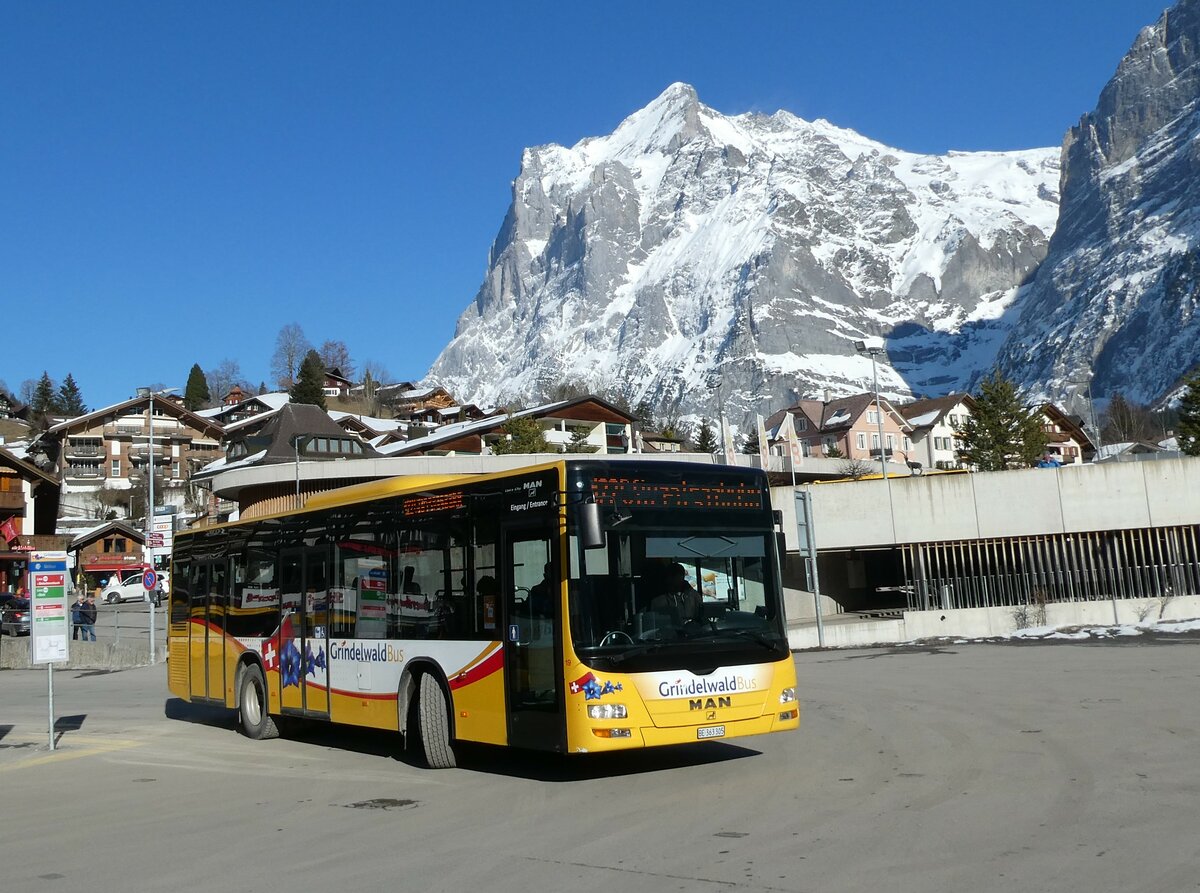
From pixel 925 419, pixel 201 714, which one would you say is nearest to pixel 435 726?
pixel 201 714

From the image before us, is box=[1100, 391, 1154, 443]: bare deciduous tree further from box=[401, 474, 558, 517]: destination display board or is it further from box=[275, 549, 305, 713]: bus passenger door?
box=[401, 474, 558, 517]: destination display board

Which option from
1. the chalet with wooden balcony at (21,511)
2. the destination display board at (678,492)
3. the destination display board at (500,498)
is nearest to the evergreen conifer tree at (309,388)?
the chalet with wooden balcony at (21,511)

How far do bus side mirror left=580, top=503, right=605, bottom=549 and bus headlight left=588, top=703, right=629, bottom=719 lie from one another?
129 centimetres

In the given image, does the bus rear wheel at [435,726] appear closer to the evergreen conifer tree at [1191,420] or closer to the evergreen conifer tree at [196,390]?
the evergreen conifer tree at [1191,420]

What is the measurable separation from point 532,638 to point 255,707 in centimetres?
626

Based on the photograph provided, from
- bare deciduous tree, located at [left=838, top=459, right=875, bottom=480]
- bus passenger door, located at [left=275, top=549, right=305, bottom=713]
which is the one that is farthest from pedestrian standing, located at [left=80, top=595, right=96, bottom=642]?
bare deciduous tree, located at [left=838, top=459, right=875, bottom=480]

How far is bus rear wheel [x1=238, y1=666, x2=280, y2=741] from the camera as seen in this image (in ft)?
47.5

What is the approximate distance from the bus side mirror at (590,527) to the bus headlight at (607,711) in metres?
1.29

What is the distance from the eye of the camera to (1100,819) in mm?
7449

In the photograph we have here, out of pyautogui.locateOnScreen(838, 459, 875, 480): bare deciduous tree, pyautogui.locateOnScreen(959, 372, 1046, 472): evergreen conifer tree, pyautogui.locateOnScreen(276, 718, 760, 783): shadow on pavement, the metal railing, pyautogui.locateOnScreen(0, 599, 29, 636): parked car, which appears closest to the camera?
pyautogui.locateOnScreen(276, 718, 760, 783): shadow on pavement

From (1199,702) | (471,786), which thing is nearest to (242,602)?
(471,786)

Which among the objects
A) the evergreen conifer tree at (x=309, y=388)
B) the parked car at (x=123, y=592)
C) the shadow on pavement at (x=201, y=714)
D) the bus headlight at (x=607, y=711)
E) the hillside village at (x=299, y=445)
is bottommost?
the shadow on pavement at (x=201, y=714)

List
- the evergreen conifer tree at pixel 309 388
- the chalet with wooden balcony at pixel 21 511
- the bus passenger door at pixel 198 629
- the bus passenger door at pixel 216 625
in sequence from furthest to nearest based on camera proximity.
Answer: the evergreen conifer tree at pixel 309 388 → the chalet with wooden balcony at pixel 21 511 → the bus passenger door at pixel 198 629 → the bus passenger door at pixel 216 625

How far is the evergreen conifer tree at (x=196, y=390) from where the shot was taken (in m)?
149
